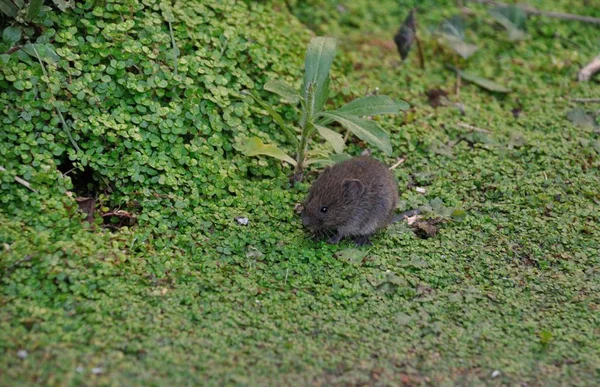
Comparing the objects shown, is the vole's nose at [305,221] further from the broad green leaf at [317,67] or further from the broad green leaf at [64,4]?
the broad green leaf at [64,4]

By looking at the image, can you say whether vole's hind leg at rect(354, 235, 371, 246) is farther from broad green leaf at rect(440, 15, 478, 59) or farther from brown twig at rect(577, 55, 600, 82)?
brown twig at rect(577, 55, 600, 82)

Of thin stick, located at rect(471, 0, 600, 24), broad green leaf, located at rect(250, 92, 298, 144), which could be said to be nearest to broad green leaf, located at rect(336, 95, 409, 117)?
broad green leaf, located at rect(250, 92, 298, 144)

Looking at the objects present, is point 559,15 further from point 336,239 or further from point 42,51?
point 42,51

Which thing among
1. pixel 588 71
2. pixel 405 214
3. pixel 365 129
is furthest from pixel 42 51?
pixel 588 71

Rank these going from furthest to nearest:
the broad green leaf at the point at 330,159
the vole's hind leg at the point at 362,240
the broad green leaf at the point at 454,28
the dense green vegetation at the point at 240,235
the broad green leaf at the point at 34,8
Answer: the broad green leaf at the point at 454,28 < the broad green leaf at the point at 330,159 < the vole's hind leg at the point at 362,240 < the broad green leaf at the point at 34,8 < the dense green vegetation at the point at 240,235

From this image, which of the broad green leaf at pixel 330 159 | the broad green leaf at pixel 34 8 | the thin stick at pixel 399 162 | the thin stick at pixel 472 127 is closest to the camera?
the broad green leaf at pixel 34 8

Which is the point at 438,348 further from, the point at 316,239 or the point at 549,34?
the point at 549,34

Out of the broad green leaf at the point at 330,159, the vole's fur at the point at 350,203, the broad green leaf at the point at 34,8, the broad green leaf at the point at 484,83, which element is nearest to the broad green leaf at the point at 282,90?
the broad green leaf at the point at 330,159
